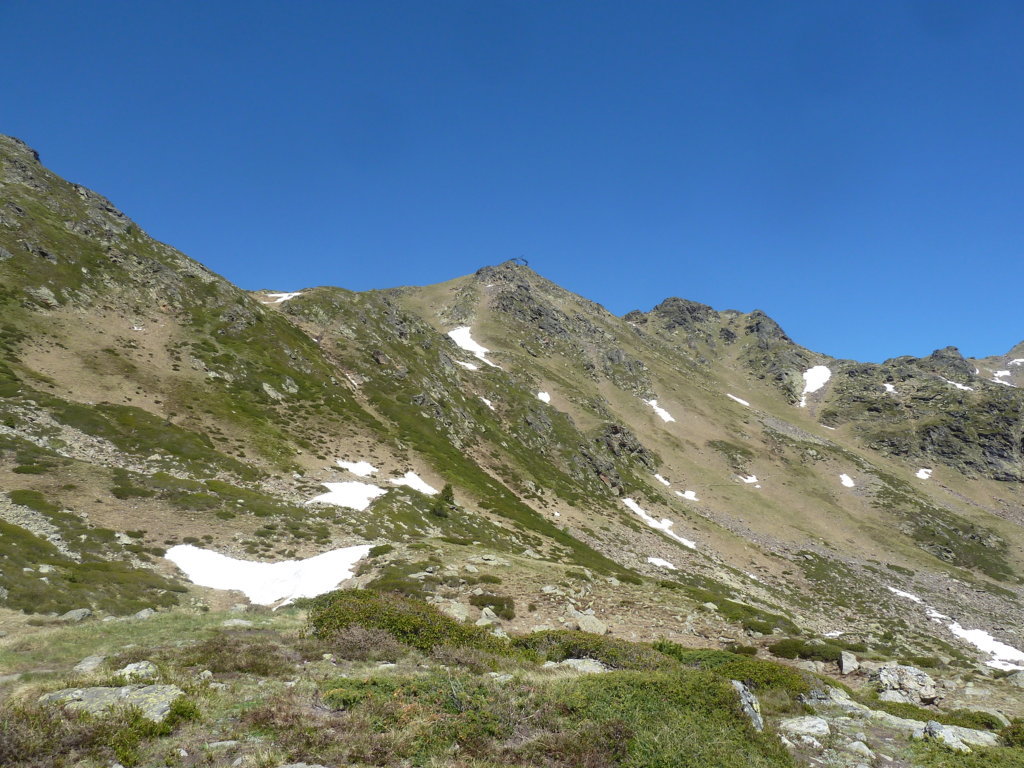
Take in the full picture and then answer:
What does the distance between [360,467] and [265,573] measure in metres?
27.7

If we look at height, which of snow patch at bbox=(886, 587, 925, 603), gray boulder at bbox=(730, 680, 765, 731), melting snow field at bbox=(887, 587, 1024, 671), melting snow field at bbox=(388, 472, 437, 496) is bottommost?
melting snow field at bbox=(887, 587, 1024, 671)

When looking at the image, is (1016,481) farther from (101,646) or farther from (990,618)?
(101,646)

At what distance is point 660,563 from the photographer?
67.4 metres

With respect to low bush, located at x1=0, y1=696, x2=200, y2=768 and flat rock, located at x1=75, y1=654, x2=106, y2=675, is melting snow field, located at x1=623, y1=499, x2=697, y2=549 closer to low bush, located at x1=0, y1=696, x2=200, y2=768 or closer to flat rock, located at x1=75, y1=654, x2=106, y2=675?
flat rock, located at x1=75, y1=654, x2=106, y2=675

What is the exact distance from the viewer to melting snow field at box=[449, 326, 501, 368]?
14275 centimetres

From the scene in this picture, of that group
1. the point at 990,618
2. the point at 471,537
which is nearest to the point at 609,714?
the point at 471,537

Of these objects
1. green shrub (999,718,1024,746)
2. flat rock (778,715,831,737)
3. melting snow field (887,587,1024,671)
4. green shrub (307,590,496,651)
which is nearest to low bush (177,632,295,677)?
green shrub (307,590,496,651)

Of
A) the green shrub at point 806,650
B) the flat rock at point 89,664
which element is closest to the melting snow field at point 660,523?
the green shrub at point 806,650

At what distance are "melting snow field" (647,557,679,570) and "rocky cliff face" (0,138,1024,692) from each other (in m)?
0.44

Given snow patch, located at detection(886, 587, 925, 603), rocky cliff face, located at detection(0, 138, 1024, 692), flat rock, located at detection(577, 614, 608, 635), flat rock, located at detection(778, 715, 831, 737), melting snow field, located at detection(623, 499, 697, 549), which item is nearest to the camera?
flat rock, located at detection(778, 715, 831, 737)

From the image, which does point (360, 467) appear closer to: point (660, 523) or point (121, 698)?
point (121, 698)

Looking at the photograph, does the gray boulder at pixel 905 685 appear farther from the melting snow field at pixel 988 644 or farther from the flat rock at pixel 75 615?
the melting snow field at pixel 988 644

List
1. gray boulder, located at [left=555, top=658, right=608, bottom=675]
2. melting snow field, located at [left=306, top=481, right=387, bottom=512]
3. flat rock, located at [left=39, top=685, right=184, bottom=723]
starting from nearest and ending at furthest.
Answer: flat rock, located at [left=39, top=685, right=184, bottom=723] → gray boulder, located at [left=555, top=658, right=608, bottom=675] → melting snow field, located at [left=306, top=481, right=387, bottom=512]

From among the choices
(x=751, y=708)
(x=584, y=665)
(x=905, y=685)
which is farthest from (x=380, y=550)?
(x=905, y=685)
